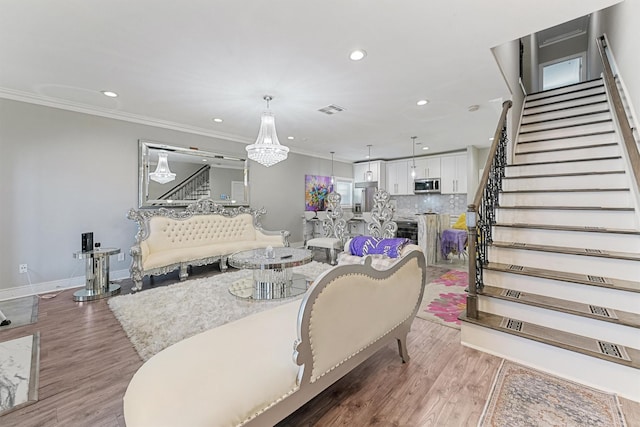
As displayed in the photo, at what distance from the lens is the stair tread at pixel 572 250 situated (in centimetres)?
208

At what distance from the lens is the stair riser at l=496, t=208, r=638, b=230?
241cm

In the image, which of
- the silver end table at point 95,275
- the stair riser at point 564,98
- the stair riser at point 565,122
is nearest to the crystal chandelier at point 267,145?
the silver end table at point 95,275

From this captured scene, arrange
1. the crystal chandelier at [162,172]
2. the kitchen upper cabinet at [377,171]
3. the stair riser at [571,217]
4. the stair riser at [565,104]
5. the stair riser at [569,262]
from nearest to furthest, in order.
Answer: the stair riser at [569,262] → the stair riser at [571,217] → the stair riser at [565,104] → the crystal chandelier at [162,172] → the kitchen upper cabinet at [377,171]

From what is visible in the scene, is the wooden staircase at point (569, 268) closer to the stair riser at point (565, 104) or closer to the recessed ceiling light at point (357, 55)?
the stair riser at point (565, 104)

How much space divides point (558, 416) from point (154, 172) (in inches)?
217

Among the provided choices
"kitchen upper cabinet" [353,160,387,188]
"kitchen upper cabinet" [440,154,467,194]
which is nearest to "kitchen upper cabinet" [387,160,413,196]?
"kitchen upper cabinet" [353,160,387,188]

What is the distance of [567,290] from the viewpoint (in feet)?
6.97

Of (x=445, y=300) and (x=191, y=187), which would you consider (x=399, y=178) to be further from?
(x=191, y=187)

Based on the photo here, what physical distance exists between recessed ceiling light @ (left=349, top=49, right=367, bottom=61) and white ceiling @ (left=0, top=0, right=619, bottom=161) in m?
0.06

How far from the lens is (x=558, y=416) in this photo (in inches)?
57.2

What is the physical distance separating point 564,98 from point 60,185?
823 centimetres

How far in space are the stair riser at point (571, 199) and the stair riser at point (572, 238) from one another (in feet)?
1.77

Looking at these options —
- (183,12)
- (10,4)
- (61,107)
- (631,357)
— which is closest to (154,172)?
(61,107)

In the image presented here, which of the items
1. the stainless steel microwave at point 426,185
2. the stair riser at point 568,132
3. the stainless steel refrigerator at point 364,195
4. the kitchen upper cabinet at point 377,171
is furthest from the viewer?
the stainless steel refrigerator at point 364,195
